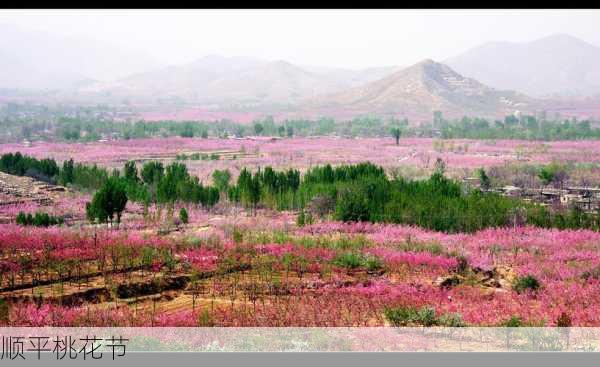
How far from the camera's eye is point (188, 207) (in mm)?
28188

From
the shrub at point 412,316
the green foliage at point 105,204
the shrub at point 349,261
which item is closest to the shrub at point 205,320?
the shrub at point 412,316

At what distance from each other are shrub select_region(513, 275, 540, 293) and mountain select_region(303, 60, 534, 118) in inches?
3673

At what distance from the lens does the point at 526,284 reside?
15125 mm

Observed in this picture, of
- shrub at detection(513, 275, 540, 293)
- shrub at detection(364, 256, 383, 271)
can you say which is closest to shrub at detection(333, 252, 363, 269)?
shrub at detection(364, 256, 383, 271)

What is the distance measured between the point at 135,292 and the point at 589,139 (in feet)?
191

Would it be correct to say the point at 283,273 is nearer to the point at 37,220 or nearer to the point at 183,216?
the point at 183,216

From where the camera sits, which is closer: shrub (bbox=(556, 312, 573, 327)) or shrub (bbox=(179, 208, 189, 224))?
shrub (bbox=(556, 312, 573, 327))

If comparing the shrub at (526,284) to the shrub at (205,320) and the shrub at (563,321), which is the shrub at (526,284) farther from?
the shrub at (205,320)

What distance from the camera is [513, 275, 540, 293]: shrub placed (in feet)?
49.4

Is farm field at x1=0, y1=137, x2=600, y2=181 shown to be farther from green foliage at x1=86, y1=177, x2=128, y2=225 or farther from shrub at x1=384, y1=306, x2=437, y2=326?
shrub at x1=384, y1=306, x2=437, y2=326

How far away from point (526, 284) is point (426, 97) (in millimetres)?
108457

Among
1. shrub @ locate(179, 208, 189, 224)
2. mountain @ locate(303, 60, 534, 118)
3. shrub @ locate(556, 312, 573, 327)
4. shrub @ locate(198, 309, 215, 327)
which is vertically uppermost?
mountain @ locate(303, 60, 534, 118)

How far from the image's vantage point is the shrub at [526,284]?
15062 millimetres

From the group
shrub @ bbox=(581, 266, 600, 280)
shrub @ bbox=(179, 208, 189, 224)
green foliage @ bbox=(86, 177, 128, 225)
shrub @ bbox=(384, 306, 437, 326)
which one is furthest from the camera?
shrub @ bbox=(179, 208, 189, 224)
